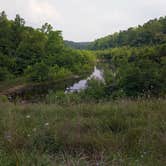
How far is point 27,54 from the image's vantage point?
153ft

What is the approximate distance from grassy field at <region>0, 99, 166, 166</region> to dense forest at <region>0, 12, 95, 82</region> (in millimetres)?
38429

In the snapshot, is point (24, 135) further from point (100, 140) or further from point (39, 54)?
point (39, 54)

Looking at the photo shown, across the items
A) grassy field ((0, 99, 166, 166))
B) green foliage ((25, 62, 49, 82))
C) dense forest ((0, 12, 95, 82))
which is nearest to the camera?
grassy field ((0, 99, 166, 166))

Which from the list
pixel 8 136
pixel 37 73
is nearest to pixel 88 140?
pixel 8 136

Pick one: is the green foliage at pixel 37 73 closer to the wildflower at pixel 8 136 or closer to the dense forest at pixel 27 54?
the dense forest at pixel 27 54

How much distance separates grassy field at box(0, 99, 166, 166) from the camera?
2.40 meters

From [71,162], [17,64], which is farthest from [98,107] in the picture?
[17,64]

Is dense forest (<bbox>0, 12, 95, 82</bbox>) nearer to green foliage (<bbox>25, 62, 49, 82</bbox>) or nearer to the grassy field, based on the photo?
green foliage (<bbox>25, 62, 49, 82</bbox>)

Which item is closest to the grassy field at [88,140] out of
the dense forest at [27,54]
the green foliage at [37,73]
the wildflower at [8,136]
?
the wildflower at [8,136]

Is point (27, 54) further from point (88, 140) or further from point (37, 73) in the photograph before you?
point (88, 140)

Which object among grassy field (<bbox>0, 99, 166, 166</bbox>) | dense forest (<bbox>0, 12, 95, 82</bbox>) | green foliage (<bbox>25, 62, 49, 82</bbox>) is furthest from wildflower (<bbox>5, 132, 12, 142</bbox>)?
green foliage (<bbox>25, 62, 49, 82</bbox>)

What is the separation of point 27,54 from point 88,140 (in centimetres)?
4533

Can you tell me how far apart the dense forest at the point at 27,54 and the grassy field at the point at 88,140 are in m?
38.4

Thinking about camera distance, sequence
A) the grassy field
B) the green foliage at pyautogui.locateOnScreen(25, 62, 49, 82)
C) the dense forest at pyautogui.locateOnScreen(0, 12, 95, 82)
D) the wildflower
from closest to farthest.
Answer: the grassy field, the wildflower, the green foliage at pyautogui.locateOnScreen(25, 62, 49, 82), the dense forest at pyautogui.locateOnScreen(0, 12, 95, 82)
